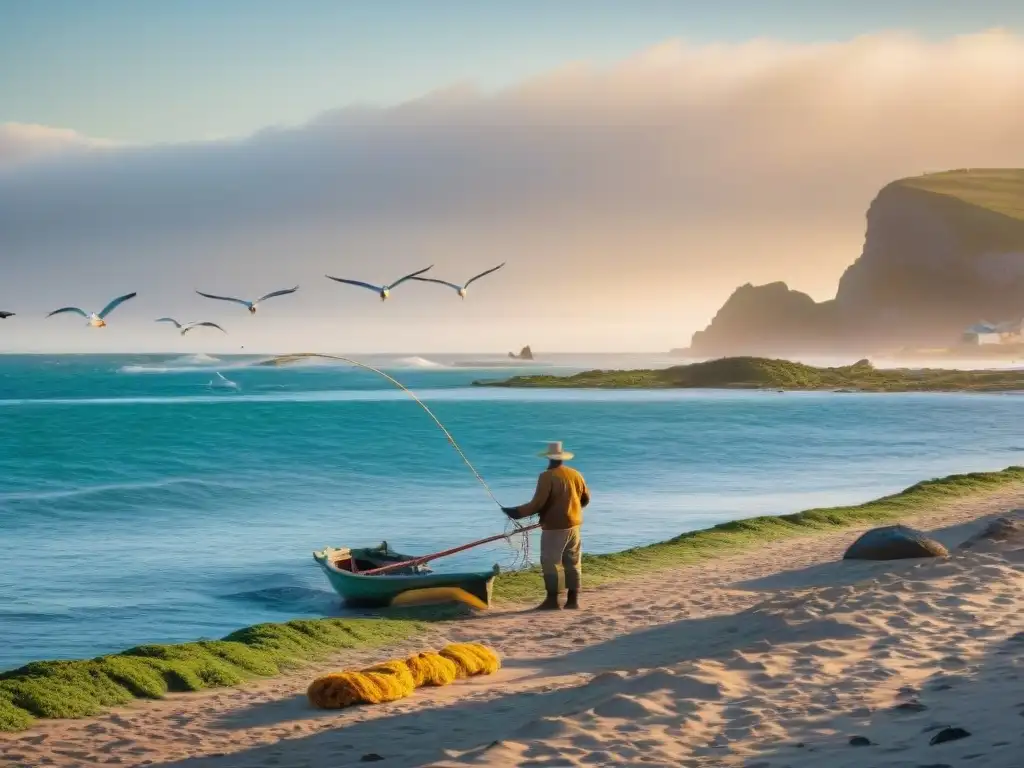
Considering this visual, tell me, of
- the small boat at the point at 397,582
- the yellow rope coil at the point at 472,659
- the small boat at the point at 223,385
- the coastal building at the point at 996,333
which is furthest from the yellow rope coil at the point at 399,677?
the coastal building at the point at 996,333

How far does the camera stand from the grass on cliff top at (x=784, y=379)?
112 meters

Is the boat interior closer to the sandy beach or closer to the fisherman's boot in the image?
the fisherman's boot

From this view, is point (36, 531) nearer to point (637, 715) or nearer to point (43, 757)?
point (43, 757)

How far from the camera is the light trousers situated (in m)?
15.1

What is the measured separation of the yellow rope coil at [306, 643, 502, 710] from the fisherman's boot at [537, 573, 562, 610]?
3.48 meters

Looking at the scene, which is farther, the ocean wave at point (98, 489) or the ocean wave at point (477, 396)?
the ocean wave at point (477, 396)

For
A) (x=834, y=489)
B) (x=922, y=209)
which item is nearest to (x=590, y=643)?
(x=834, y=489)

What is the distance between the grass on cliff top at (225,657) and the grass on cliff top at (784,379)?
97254 millimetres

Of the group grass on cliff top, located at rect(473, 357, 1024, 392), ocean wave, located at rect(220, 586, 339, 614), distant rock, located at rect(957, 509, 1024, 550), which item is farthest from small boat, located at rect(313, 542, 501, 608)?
grass on cliff top, located at rect(473, 357, 1024, 392)

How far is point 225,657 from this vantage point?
1290 cm

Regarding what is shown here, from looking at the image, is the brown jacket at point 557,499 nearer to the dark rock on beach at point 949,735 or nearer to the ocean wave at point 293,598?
the ocean wave at point 293,598

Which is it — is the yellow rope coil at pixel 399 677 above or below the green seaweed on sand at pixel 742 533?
above

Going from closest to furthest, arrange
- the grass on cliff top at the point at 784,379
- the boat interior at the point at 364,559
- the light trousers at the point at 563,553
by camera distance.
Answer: the light trousers at the point at 563,553
the boat interior at the point at 364,559
the grass on cliff top at the point at 784,379

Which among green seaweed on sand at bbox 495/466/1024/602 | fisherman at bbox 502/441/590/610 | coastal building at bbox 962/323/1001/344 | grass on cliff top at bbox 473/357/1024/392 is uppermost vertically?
coastal building at bbox 962/323/1001/344
